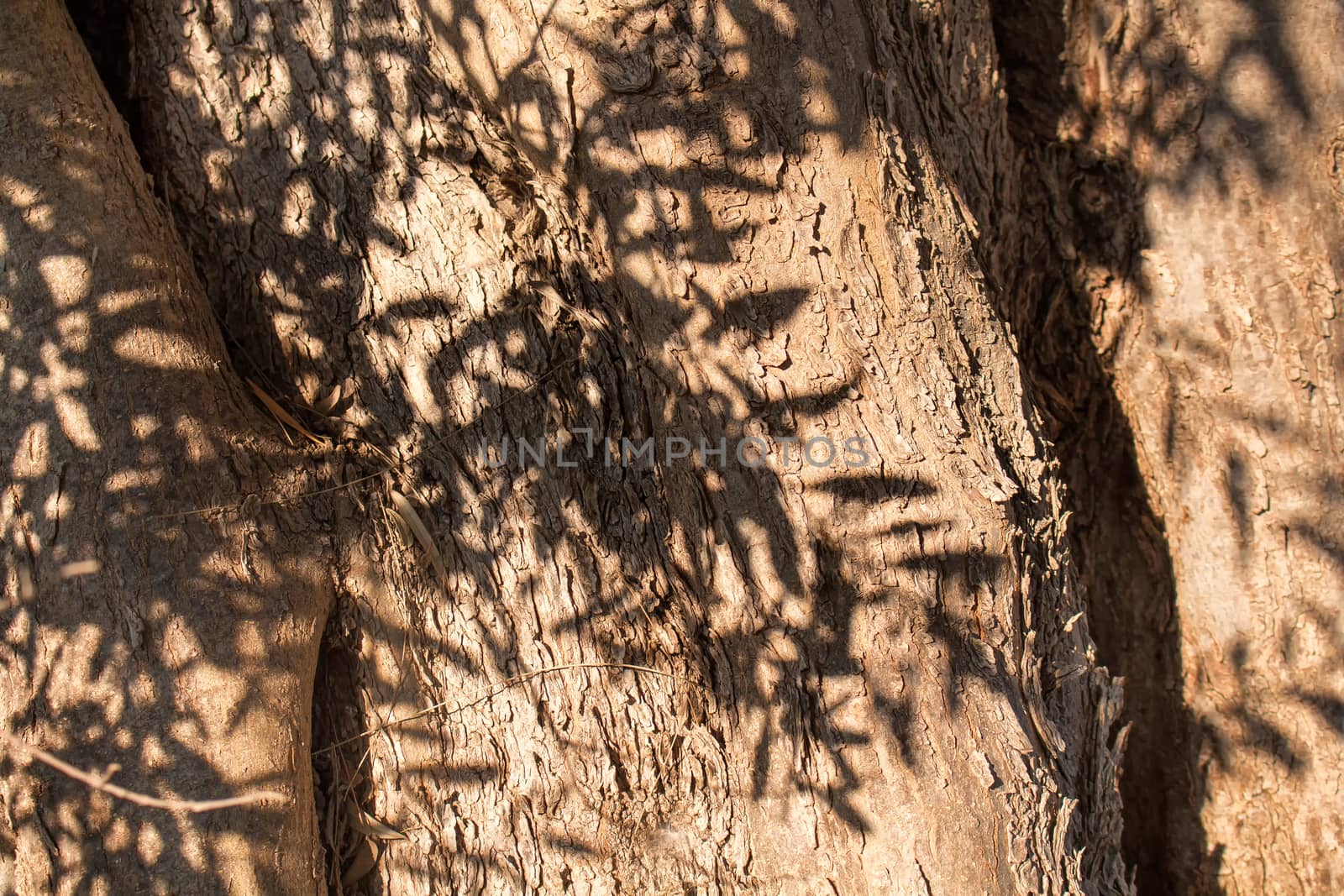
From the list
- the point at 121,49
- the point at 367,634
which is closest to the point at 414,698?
the point at 367,634

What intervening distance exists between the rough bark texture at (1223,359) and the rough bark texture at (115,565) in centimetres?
222

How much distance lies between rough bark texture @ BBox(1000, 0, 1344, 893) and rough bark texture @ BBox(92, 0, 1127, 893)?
18.1 inches

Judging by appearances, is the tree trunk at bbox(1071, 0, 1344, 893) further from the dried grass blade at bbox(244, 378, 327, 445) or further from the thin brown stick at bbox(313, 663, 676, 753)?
the dried grass blade at bbox(244, 378, 327, 445)

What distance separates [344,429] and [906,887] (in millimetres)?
1726

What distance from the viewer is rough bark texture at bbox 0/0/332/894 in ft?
6.79

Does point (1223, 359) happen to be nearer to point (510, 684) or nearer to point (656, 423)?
point (656, 423)

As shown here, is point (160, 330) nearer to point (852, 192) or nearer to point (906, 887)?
point (852, 192)

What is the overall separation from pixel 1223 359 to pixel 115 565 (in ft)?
9.13

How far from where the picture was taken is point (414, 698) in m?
2.43

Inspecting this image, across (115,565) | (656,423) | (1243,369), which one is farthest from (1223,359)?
(115,565)

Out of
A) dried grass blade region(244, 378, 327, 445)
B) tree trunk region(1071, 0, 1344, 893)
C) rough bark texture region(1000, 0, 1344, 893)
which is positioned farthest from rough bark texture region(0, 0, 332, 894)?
tree trunk region(1071, 0, 1344, 893)

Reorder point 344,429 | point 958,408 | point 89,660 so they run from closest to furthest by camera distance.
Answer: point 89,660 → point 958,408 → point 344,429

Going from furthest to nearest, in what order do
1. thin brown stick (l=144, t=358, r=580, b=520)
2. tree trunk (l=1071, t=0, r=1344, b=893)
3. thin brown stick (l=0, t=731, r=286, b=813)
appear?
tree trunk (l=1071, t=0, r=1344, b=893) → thin brown stick (l=144, t=358, r=580, b=520) → thin brown stick (l=0, t=731, r=286, b=813)

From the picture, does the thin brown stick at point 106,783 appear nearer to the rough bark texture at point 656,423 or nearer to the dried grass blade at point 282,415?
the rough bark texture at point 656,423
